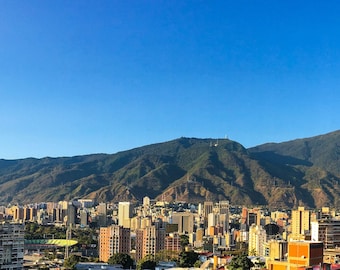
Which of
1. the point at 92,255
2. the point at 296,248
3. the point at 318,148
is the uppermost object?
the point at 318,148

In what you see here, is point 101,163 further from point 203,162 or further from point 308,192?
point 308,192

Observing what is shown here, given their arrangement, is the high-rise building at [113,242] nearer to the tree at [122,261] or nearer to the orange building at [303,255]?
the tree at [122,261]

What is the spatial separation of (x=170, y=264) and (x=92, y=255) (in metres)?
9.04

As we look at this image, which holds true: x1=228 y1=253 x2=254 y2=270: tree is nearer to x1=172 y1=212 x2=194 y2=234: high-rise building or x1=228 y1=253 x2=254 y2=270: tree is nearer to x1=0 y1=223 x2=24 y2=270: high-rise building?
x1=0 y1=223 x2=24 y2=270: high-rise building

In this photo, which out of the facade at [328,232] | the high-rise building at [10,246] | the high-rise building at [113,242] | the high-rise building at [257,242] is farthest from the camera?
the high-rise building at [113,242]

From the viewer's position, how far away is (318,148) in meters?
102

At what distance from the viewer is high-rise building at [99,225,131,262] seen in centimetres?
2408

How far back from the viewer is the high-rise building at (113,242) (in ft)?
79.0

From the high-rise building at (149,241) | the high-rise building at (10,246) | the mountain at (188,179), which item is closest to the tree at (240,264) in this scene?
the high-rise building at (10,246)

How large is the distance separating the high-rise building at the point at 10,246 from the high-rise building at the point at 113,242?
9193 millimetres

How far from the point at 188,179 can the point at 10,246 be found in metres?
57.2

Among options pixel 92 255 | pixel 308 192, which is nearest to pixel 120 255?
pixel 92 255

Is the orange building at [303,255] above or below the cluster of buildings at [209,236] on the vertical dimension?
above

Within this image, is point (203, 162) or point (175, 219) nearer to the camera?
point (175, 219)
